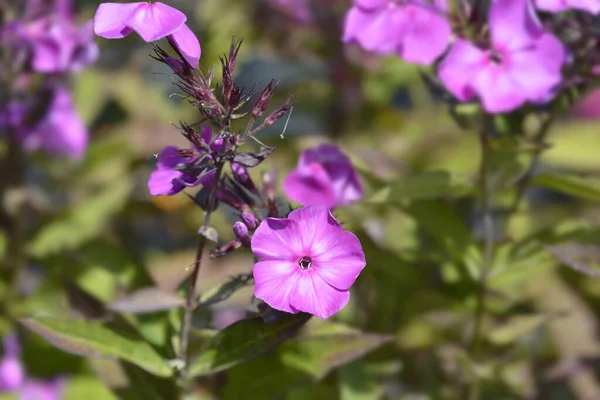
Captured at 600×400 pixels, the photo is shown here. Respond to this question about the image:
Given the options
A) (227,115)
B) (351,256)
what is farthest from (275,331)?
(227,115)

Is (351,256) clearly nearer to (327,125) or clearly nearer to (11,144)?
(11,144)

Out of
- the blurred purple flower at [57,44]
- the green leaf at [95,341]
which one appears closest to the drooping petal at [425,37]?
the green leaf at [95,341]

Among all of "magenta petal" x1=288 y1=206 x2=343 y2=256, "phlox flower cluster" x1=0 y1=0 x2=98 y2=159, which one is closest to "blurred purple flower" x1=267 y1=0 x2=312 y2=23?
"phlox flower cluster" x1=0 y1=0 x2=98 y2=159

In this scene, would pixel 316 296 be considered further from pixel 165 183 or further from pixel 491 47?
pixel 491 47

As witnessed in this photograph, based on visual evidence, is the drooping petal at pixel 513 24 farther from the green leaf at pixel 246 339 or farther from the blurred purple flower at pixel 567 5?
the green leaf at pixel 246 339

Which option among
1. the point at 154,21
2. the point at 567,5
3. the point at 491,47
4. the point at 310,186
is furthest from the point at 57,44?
the point at 567,5

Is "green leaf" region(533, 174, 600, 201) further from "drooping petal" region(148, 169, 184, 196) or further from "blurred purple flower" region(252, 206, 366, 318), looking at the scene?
"drooping petal" region(148, 169, 184, 196)
